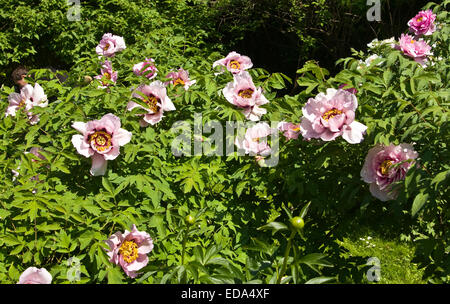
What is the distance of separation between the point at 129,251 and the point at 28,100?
84cm

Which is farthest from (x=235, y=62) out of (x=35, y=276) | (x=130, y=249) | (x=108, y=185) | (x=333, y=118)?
(x=35, y=276)

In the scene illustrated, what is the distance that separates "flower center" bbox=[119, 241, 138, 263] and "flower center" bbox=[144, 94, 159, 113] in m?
0.51

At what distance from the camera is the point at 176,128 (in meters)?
1.82

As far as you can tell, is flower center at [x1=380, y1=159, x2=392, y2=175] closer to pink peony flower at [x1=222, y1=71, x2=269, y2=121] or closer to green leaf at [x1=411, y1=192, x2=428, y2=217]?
green leaf at [x1=411, y1=192, x2=428, y2=217]

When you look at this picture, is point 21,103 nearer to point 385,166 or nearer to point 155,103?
point 155,103

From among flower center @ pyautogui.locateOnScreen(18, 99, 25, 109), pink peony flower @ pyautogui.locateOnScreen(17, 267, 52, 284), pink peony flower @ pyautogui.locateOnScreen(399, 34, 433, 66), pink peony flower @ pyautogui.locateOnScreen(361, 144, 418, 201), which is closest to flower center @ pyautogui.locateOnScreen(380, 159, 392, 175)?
pink peony flower @ pyautogui.locateOnScreen(361, 144, 418, 201)

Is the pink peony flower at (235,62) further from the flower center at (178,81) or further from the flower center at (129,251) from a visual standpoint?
the flower center at (129,251)

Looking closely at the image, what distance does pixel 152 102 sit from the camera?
5.84 ft

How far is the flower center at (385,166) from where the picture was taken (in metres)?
1.49

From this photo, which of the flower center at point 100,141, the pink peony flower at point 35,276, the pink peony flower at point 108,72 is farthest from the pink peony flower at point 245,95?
the pink peony flower at point 35,276

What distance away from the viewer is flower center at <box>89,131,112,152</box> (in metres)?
1.57

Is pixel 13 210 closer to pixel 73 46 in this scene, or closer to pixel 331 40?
pixel 73 46

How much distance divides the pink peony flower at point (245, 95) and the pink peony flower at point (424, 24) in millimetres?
949

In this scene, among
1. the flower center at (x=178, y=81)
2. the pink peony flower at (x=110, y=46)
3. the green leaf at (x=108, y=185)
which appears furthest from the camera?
the pink peony flower at (x=110, y=46)
